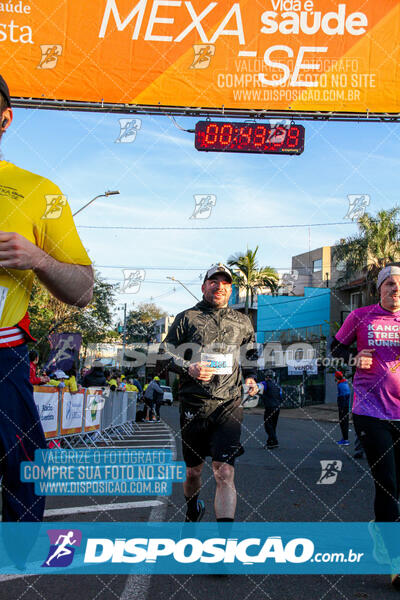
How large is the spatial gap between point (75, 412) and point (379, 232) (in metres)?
26.8

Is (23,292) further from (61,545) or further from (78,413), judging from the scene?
(78,413)

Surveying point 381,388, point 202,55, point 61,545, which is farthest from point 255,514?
point 202,55

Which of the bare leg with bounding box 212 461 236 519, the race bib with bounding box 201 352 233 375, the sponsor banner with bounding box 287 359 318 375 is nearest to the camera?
the bare leg with bounding box 212 461 236 519

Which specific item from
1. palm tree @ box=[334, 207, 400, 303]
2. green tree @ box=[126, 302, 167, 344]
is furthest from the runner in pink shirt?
green tree @ box=[126, 302, 167, 344]

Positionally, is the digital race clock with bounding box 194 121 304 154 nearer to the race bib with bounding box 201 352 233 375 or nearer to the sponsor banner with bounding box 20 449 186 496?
the sponsor banner with bounding box 20 449 186 496

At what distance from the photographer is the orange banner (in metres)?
10.9

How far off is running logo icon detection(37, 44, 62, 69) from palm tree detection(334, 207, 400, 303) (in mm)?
25409

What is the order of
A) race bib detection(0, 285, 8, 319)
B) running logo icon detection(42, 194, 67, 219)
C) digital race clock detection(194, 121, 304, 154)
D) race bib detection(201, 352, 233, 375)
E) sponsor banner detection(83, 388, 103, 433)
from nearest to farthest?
1. race bib detection(0, 285, 8, 319)
2. running logo icon detection(42, 194, 67, 219)
3. race bib detection(201, 352, 233, 375)
4. digital race clock detection(194, 121, 304, 154)
5. sponsor banner detection(83, 388, 103, 433)

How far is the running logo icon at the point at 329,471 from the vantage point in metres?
8.24

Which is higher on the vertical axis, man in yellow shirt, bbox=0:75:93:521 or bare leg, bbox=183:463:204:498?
man in yellow shirt, bbox=0:75:93:521

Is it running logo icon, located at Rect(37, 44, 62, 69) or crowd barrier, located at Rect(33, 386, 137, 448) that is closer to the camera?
crowd barrier, located at Rect(33, 386, 137, 448)

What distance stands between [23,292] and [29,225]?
20 cm

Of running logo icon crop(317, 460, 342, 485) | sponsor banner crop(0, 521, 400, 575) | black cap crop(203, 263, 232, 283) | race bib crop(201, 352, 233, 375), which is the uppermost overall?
black cap crop(203, 263, 232, 283)

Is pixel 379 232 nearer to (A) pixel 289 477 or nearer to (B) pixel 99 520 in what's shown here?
(A) pixel 289 477
